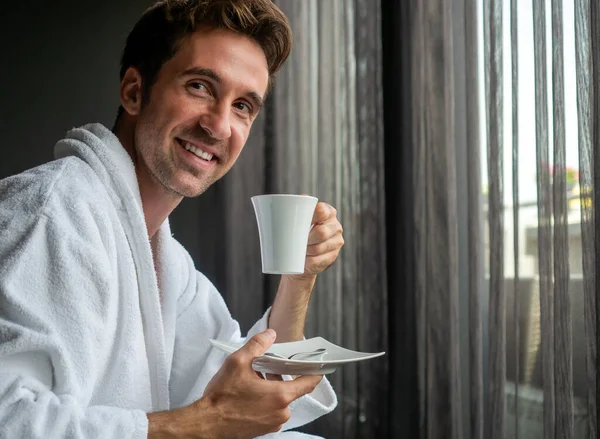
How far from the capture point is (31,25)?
2807mm

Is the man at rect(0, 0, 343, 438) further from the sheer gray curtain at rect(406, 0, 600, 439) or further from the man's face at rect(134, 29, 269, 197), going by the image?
the sheer gray curtain at rect(406, 0, 600, 439)

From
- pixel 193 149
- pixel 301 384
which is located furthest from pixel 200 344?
pixel 301 384

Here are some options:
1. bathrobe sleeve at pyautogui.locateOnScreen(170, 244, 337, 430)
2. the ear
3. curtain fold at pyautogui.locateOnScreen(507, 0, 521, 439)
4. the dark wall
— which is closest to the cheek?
the ear

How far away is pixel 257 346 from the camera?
38.3 inches

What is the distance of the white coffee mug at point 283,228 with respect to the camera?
1114 mm

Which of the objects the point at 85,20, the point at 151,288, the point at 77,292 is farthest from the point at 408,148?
the point at 85,20

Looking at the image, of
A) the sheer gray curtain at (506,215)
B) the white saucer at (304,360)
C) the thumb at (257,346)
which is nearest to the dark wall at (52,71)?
the sheer gray curtain at (506,215)

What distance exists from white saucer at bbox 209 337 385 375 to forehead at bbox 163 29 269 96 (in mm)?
582

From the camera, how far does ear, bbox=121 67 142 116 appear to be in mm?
1451

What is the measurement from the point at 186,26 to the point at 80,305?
742 mm

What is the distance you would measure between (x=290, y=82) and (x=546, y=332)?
137 cm

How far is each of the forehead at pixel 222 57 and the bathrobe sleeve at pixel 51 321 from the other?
1.63 ft

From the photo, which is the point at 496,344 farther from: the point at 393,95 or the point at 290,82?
the point at 290,82

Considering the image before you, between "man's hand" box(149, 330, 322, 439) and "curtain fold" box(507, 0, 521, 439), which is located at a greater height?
"curtain fold" box(507, 0, 521, 439)
